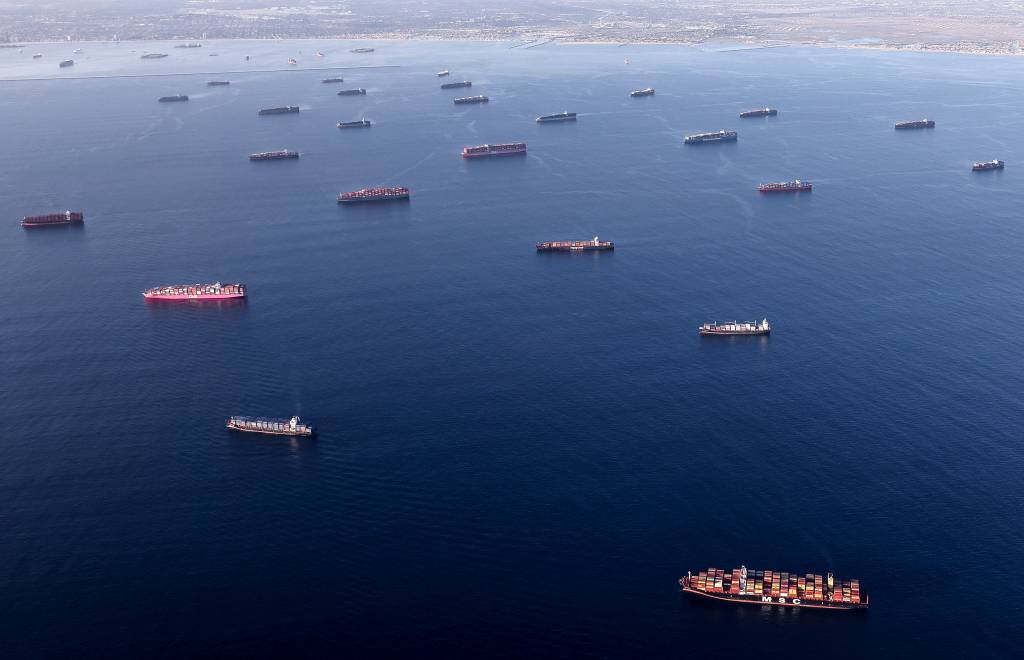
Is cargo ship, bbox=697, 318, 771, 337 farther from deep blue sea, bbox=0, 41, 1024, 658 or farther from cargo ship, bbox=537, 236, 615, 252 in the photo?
cargo ship, bbox=537, 236, 615, 252

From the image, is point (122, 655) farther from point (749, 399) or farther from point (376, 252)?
point (376, 252)

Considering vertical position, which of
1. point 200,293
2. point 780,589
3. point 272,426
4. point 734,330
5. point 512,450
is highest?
point 200,293

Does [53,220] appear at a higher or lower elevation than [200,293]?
higher

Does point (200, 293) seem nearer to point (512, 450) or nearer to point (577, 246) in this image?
point (577, 246)

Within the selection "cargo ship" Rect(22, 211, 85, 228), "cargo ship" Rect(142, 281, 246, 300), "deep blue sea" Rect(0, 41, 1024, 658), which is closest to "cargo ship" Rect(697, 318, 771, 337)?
"deep blue sea" Rect(0, 41, 1024, 658)

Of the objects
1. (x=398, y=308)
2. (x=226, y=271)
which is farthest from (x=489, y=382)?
(x=226, y=271)

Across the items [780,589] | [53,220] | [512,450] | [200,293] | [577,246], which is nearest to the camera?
[780,589]

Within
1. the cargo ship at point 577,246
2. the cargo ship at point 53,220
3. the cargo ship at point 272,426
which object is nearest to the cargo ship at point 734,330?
the cargo ship at point 577,246

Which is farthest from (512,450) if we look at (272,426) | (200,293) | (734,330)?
(200,293)
